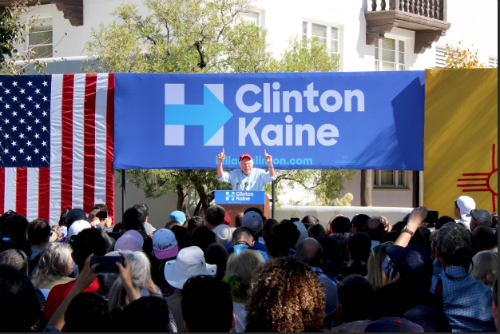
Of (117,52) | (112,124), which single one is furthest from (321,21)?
(112,124)

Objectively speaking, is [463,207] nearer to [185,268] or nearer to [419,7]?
[185,268]

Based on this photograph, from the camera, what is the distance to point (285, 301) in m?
2.48

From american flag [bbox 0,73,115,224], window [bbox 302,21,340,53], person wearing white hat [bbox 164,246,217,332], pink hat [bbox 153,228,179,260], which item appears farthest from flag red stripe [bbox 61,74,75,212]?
window [bbox 302,21,340,53]

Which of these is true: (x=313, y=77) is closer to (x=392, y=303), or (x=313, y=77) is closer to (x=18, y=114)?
(x=18, y=114)

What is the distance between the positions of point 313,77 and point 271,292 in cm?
701

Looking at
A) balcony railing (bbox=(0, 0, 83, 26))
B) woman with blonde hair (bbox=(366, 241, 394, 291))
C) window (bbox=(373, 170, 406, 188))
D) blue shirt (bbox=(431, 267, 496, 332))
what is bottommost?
blue shirt (bbox=(431, 267, 496, 332))

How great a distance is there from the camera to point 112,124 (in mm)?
9297

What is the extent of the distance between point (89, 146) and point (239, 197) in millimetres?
3184

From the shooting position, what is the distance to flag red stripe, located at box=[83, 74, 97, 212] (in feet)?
30.7

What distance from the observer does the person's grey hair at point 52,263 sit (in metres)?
3.84

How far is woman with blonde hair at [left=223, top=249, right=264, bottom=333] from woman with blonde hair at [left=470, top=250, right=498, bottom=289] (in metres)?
1.63

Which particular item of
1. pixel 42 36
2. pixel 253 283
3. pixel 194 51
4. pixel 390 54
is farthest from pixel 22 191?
pixel 390 54

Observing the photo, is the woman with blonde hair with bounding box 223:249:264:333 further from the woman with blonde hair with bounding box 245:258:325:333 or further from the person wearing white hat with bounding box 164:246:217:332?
the woman with blonde hair with bounding box 245:258:325:333

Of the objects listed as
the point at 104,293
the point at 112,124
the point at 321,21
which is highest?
the point at 321,21
